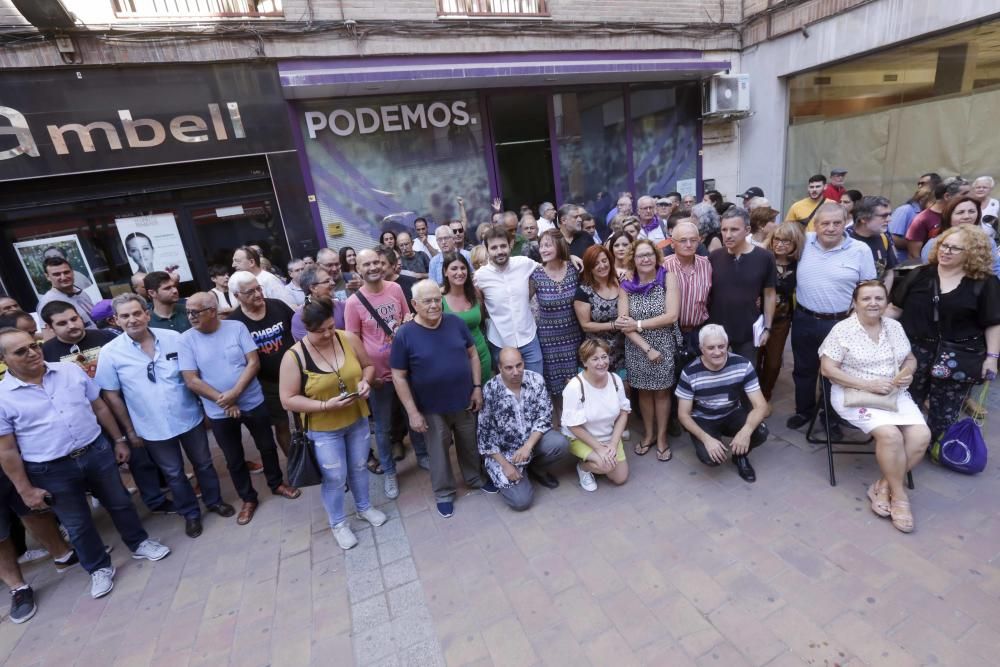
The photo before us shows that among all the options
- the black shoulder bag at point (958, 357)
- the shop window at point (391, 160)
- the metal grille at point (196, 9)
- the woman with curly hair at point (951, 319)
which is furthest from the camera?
the shop window at point (391, 160)

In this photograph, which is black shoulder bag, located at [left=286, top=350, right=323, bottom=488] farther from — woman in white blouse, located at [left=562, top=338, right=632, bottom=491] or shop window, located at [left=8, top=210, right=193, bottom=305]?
shop window, located at [left=8, top=210, right=193, bottom=305]

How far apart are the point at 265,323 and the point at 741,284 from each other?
3.76m

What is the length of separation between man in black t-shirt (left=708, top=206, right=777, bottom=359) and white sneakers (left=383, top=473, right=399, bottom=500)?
2.96 metres

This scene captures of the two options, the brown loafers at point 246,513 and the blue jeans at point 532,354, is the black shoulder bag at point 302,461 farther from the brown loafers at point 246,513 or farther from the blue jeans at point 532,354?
the blue jeans at point 532,354

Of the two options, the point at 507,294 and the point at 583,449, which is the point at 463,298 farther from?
the point at 583,449

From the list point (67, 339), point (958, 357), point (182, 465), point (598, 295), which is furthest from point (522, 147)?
point (182, 465)

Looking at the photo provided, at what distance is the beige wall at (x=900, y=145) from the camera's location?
7.23 meters

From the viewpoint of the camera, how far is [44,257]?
6379mm

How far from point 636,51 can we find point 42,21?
868cm

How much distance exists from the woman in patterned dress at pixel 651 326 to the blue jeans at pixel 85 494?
12.6 feet

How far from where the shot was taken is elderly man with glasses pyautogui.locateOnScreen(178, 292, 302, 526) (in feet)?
11.3

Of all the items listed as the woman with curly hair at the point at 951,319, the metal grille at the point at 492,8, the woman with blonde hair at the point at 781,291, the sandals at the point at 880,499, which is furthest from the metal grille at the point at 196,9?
the sandals at the point at 880,499

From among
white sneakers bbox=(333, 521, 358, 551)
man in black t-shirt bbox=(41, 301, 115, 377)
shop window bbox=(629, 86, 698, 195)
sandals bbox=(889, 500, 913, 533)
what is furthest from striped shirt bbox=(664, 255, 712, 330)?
shop window bbox=(629, 86, 698, 195)

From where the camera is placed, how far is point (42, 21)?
5672 mm
